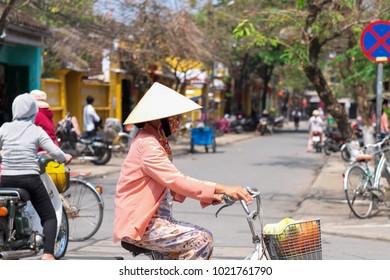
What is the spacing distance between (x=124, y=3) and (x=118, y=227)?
23174 millimetres

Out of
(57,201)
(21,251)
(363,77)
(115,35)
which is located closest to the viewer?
(21,251)

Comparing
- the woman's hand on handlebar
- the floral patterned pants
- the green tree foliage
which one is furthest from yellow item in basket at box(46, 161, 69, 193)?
the green tree foliage

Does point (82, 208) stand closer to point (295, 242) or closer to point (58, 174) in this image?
point (58, 174)

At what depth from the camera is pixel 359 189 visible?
38.9 feet

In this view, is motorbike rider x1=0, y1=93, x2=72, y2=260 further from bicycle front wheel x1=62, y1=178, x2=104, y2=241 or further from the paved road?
bicycle front wheel x1=62, y1=178, x2=104, y2=241

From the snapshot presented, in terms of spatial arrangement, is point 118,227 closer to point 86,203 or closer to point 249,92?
point 86,203

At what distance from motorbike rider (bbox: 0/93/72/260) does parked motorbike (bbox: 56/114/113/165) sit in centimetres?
1274

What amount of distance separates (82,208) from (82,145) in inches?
446

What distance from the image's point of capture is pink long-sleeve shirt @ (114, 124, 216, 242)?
489cm

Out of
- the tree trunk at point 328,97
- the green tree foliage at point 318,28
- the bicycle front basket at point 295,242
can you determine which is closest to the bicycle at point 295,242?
the bicycle front basket at point 295,242

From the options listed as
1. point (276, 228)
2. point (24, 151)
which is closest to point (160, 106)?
point (276, 228)

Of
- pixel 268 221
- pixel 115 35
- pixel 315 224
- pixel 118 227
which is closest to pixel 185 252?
pixel 118 227

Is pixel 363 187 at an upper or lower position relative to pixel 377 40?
lower

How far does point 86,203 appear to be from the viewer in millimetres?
9438
